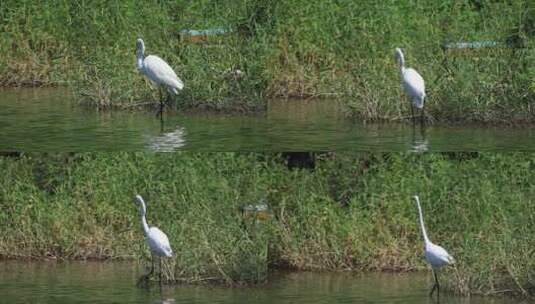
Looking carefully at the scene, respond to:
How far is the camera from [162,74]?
40.4 ft

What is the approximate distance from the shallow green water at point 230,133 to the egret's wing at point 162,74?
30cm

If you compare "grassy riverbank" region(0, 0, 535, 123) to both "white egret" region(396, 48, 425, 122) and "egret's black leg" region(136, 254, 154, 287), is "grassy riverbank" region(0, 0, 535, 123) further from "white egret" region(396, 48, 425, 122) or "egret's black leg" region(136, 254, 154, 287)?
"egret's black leg" region(136, 254, 154, 287)

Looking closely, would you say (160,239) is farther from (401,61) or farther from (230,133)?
(401,61)

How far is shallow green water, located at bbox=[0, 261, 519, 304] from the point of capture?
11.2 metres

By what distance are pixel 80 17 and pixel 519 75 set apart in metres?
4.52

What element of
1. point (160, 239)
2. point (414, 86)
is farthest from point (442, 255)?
point (160, 239)

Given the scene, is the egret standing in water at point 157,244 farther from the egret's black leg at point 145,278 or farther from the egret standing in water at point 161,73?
the egret standing in water at point 161,73

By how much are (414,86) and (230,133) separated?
1503 millimetres

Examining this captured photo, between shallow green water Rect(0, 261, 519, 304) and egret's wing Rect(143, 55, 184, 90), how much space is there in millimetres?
1692

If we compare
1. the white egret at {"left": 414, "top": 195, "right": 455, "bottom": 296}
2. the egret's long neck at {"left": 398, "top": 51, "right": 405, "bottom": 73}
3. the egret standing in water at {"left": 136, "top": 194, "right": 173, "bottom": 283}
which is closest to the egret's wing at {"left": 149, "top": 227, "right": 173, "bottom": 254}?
the egret standing in water at {"left": 136, "top": 194, "right": 173, "bottom": 283}

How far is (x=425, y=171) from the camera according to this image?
12.9 metres

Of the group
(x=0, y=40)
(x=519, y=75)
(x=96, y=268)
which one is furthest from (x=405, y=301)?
(x=0, y=40)

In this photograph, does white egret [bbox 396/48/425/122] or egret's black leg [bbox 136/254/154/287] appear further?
egret's black leg [bbox 136/254/154/287]

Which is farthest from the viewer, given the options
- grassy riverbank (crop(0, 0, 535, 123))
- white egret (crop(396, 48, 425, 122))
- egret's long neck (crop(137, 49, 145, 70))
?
egret's long neck (crop(137, 49, 145, 70))
